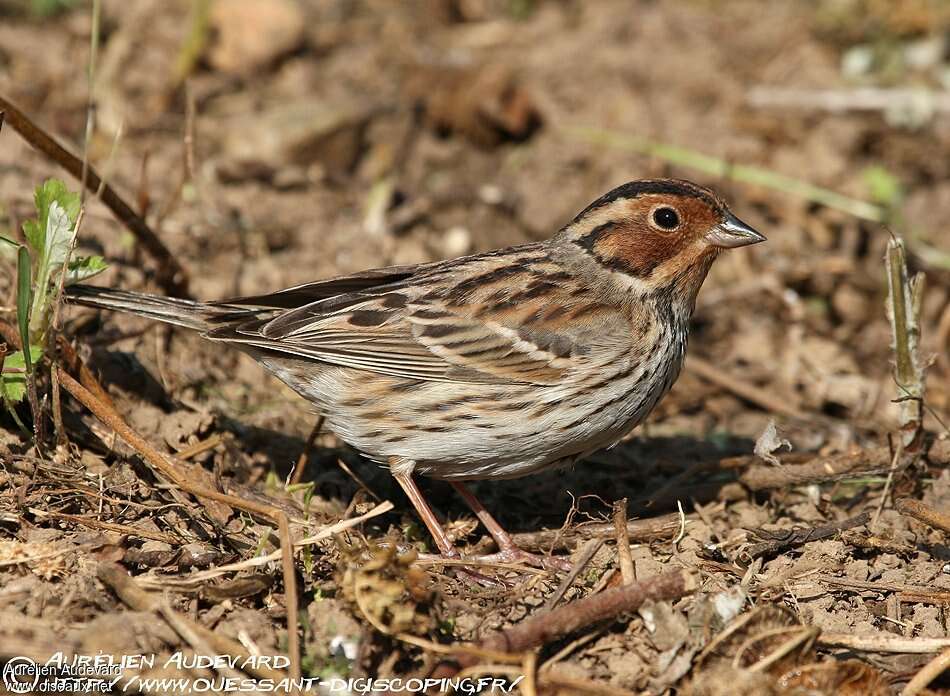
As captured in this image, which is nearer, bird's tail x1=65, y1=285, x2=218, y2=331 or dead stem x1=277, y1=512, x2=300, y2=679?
dead stem x1=277, y1=512, x2=300, y2=679

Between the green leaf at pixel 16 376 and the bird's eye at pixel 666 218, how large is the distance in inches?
104

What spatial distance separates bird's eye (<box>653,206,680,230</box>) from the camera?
5.14 metres

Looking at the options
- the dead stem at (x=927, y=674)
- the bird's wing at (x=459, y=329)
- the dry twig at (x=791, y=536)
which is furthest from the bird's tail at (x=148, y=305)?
the dead stem at (x=927, y=674)

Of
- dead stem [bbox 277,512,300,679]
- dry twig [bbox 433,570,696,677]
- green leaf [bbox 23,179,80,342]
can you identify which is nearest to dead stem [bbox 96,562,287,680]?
dead stem [bbox 277,512,300,679]

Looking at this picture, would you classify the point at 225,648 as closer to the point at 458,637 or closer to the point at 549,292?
the point at 458,637

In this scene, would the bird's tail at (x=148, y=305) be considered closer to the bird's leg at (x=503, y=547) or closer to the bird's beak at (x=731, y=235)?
the bird's leg at (x=503, y=547)

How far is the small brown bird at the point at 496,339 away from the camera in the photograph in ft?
15.9

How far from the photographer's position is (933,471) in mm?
5445

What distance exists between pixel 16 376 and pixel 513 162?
4416 mm

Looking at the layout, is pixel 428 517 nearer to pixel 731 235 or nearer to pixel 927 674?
pixel 731 235

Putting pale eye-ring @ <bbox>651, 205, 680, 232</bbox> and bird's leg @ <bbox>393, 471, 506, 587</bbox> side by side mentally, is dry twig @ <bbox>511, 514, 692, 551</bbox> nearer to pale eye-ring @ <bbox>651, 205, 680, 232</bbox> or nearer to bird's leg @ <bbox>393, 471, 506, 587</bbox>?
bird's leg @ <bbox>393, 471, 506, 587</bbox>

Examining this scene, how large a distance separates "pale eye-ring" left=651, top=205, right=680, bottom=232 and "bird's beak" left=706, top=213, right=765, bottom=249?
0.52 ft

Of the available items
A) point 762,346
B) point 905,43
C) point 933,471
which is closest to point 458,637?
point 933,471

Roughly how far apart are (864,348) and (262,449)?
383cm
